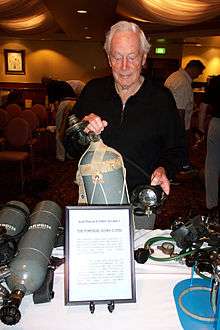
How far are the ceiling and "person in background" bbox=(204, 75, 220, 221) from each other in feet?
9.03

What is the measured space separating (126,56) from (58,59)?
443 inches

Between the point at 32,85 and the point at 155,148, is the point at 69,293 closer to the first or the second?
the point at 155,148

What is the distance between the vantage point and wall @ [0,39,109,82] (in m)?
11.7

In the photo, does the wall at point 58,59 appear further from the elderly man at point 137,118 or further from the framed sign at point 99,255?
the framed sign at point 99,255

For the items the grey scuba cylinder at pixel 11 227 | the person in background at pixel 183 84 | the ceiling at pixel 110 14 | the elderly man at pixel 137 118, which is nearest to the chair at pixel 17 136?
the person in background at pixel 183 84

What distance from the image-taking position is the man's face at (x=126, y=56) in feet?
4.48

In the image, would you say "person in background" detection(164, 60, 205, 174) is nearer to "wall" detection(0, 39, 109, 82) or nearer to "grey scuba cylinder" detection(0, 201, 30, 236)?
"grey scuba cylinder" detection(0, 201, 30, 236)

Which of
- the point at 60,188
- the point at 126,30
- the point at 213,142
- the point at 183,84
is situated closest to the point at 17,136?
the point at 60,188

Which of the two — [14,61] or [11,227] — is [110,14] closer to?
[11,227]

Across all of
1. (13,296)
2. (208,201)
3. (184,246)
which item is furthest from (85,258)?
(208,201)

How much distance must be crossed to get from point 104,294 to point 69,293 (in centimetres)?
10

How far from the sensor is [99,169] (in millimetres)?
1160

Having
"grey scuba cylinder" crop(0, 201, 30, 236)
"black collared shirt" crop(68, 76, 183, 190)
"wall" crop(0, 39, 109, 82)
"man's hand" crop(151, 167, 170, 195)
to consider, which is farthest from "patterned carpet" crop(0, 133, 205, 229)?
"wall" crop(0, 39, 109, 82)

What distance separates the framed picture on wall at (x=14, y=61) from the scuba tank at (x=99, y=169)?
11443 millimetres
